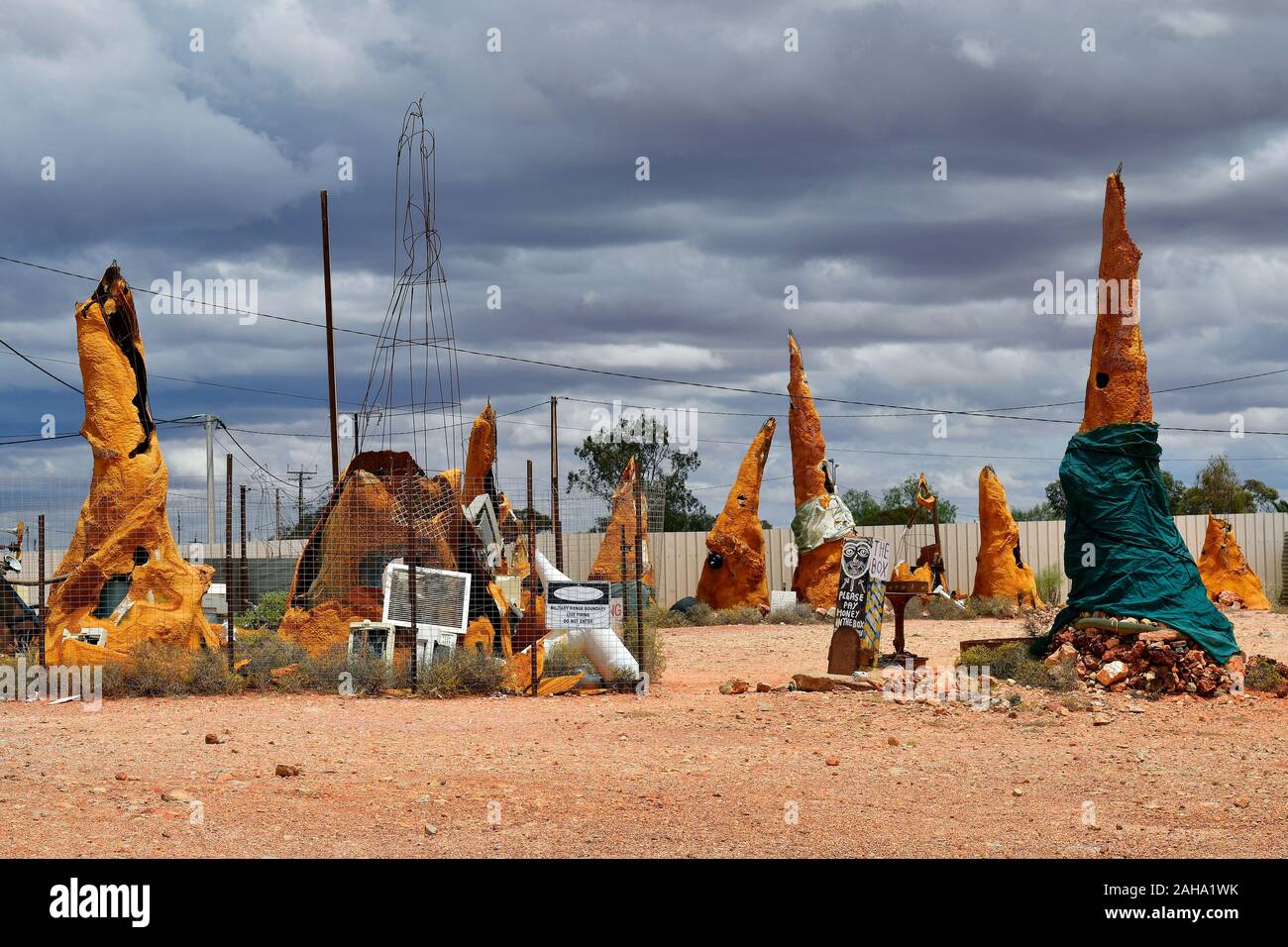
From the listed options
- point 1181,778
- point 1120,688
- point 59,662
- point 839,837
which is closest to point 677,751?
point 839,837

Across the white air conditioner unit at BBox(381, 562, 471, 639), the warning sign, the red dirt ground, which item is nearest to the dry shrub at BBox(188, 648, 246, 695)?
the red dirt ground

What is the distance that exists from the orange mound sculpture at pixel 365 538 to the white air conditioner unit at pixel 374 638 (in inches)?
29.8

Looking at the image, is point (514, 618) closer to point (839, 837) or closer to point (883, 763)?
point (883, 763)

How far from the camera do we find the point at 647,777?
29.8 feet

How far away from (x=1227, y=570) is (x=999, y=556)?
4847mm

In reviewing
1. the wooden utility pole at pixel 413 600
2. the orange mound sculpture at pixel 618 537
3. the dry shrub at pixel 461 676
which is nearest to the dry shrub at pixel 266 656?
the wooden utility pole at pixel 413 600

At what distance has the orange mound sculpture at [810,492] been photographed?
2723cm

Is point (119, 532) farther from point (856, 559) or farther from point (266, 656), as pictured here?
point (856, 559)

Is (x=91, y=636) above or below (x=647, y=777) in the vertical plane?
above

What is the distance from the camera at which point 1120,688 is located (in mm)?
12844

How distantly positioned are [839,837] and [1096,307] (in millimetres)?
9154

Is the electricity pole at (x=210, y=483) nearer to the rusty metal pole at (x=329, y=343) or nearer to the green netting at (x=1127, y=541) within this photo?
the rusty metal pole at (x=329, y=343)

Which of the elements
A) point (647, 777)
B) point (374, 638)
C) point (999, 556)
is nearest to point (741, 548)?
point (999, 556)

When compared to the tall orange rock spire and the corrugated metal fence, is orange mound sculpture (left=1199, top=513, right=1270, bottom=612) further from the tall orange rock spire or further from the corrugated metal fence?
the tall orange rock spire
